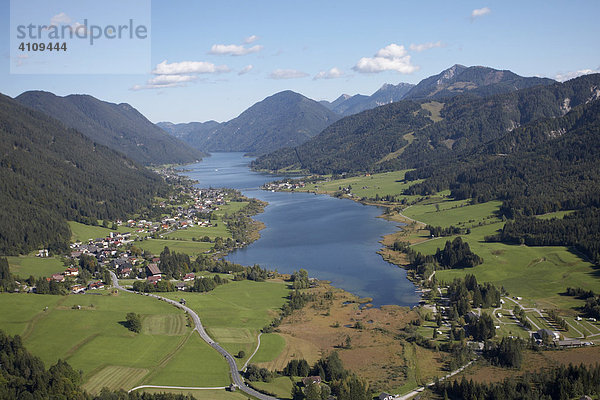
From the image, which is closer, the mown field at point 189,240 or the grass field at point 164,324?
the grass field at point 164,324

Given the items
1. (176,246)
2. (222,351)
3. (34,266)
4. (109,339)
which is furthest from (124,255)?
(222,351)

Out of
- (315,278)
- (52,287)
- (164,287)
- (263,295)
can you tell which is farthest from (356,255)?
(52,287)

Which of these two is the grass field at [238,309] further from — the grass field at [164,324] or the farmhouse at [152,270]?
the farmhouse at [152,270]

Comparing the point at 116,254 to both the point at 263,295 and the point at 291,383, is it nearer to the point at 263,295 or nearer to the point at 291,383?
the point at 263,295

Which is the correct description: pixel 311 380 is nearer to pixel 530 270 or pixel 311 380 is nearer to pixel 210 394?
pixel 210 394

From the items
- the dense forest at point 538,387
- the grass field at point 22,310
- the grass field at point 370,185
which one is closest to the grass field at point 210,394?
the dense forest at point 538,387
